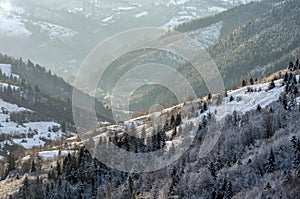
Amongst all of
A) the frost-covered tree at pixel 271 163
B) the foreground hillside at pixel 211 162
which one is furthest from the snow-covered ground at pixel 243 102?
the frost-covered tree at pixel 271 163

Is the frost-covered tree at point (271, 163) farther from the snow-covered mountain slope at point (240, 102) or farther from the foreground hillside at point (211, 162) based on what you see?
the snow-covered mountain slope at point (240, 102)

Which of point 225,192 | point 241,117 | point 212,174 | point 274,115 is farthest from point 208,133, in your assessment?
point 225,192

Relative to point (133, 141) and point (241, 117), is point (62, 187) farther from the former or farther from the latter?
point (241, 117)

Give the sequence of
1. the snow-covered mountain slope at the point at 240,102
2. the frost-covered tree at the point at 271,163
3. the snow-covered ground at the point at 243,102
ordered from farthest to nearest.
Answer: the snow-covered mountain slope at the point at 240,102 < the snow-covered ground at the point at 243,102 < the frost-covered tree at the point at 271,163

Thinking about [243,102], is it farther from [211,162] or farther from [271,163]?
[271,163]

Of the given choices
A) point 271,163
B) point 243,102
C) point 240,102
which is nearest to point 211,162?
point 271,163

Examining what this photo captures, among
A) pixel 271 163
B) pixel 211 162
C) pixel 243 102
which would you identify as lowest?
pixel 271 163

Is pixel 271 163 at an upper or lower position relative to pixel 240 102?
lower

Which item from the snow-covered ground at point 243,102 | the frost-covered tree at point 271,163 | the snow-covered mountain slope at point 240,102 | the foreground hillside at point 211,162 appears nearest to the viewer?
the frost-covered tree at point 271,163

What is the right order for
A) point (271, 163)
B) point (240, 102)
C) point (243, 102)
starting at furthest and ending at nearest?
point (240, 102)
point (243, 102)
point (271, 163)
